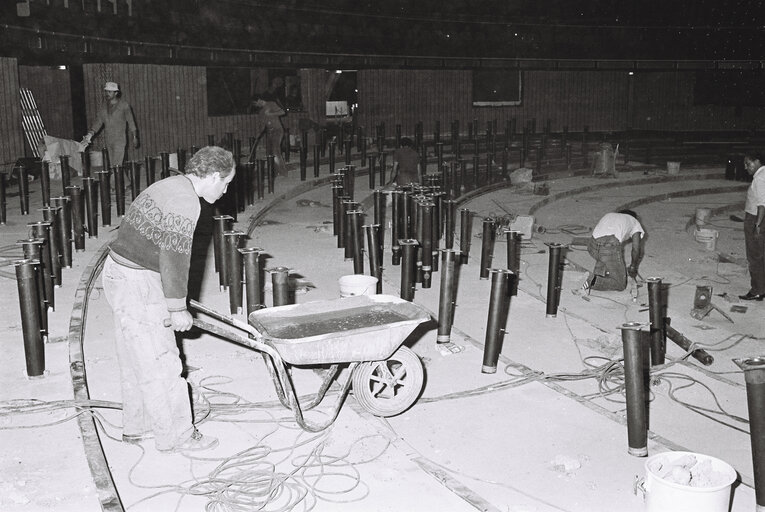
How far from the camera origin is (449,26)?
82.5 feet

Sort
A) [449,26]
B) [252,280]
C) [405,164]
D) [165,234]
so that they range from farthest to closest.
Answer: [449,26]
[405,164]
[252,280]
[165,234]

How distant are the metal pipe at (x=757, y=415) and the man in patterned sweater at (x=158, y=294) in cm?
297

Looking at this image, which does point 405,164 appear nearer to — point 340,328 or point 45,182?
point 45,182

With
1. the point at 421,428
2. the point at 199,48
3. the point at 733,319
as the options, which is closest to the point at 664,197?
the point at 733,319

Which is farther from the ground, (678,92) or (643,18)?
(643,18)

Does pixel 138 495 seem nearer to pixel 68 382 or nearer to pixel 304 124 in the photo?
pixel 68 382

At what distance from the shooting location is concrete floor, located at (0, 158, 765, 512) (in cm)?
415

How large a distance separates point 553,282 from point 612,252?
1.96 meters

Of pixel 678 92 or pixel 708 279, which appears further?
pixel 678 92

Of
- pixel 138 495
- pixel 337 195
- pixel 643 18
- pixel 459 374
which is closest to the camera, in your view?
pixel 138 495

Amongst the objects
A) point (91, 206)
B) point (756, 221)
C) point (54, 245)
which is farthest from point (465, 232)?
point (54, 245)

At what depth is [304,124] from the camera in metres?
19.0

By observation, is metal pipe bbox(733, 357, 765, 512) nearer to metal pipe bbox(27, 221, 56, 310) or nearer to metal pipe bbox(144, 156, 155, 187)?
metal pipe bbox(27, 221, 56, 310)

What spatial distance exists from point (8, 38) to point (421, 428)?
1198 cm
